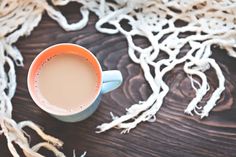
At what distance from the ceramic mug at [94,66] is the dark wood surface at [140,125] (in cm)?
4

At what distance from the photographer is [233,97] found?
829mm

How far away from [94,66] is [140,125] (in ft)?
0.42

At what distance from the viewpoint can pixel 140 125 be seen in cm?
82

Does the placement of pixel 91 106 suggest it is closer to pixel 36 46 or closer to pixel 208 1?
pixel 36 46

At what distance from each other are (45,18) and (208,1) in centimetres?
29

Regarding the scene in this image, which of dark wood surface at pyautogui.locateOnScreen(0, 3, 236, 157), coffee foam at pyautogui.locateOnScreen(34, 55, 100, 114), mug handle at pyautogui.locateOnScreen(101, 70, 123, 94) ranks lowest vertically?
dark wood surface at pyautogui.locateOnScreen(0, 3, 236, 157)

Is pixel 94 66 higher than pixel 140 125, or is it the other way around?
pixel 94 66

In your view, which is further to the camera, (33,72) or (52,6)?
(52,6)

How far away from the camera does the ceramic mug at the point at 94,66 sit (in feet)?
2.50

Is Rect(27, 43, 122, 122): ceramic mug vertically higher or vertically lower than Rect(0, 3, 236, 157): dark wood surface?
higher

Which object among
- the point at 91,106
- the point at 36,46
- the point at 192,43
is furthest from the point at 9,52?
the point at 192,43

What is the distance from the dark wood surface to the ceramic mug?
38 millimetres

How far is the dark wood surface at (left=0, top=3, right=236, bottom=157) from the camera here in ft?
2.64

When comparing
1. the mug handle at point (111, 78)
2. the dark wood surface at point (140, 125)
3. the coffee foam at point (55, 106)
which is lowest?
the dark wood surface at point (140, 125)
